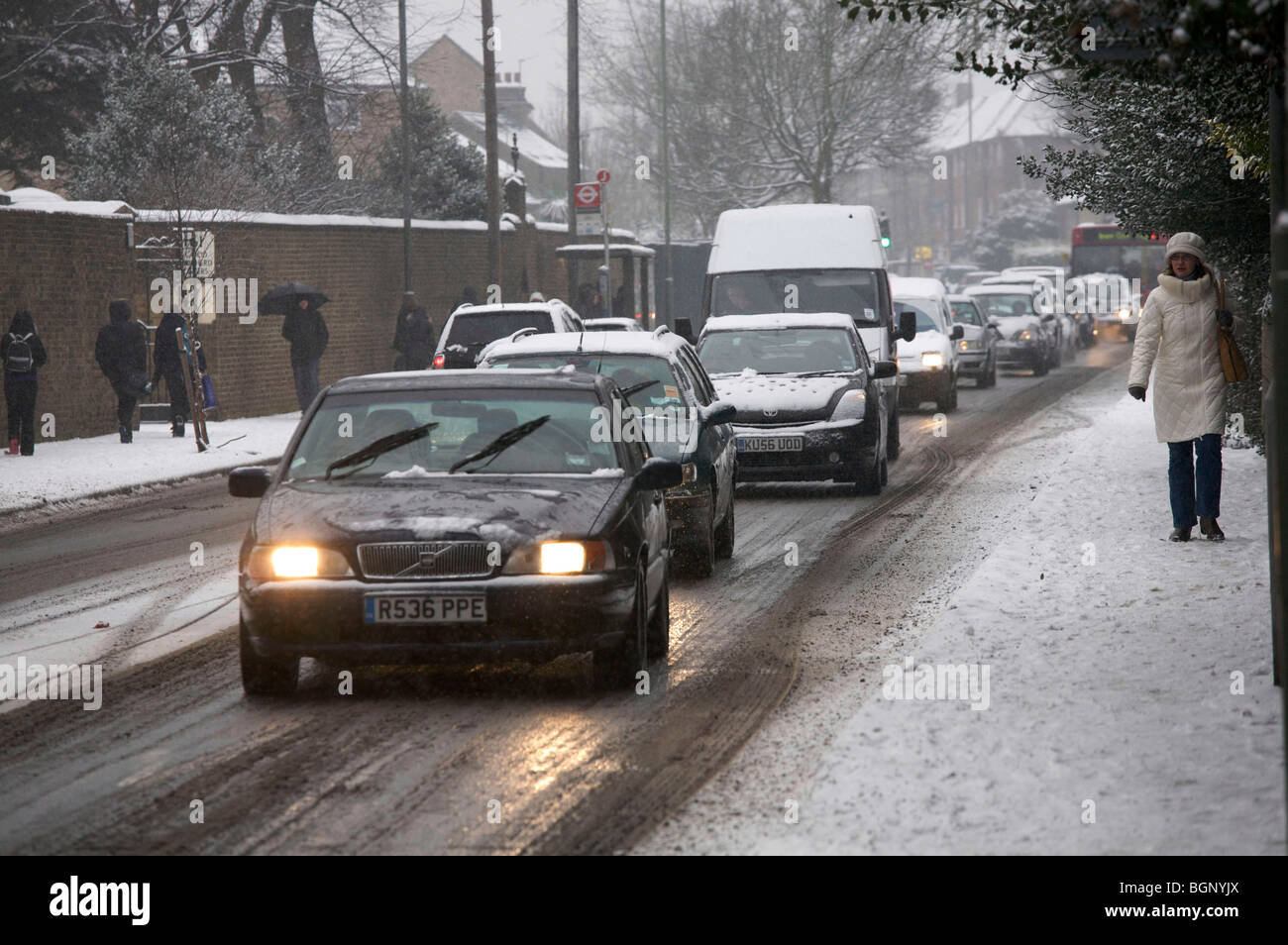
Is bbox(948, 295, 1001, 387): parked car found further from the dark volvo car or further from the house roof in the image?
the house roof

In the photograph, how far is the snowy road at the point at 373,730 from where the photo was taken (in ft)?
19.9

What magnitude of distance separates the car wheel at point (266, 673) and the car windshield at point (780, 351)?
9.22 m

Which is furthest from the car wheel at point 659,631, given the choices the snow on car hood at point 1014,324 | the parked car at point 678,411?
the snow on car hood at point 1014,324

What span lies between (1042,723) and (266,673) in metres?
3.26

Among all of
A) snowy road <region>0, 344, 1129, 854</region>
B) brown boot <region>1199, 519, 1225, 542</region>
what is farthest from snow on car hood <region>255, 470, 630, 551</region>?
brown boot <region>1199, 519, 1225, 542</region>

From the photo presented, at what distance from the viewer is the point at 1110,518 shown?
13.3m

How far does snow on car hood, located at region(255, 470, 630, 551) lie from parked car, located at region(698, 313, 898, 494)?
769 centimetres

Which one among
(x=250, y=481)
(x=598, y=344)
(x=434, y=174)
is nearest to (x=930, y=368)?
(x=598, y=344)

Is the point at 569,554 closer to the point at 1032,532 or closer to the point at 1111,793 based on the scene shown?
the point at 1111,793

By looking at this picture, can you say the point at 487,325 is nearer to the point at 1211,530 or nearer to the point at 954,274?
the point at 1211,530

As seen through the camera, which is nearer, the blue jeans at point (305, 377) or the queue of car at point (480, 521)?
the queue of car at point (480, 521)

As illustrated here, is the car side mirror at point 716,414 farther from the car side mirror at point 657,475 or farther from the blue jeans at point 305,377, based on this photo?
the blue jeans at point 305,377
